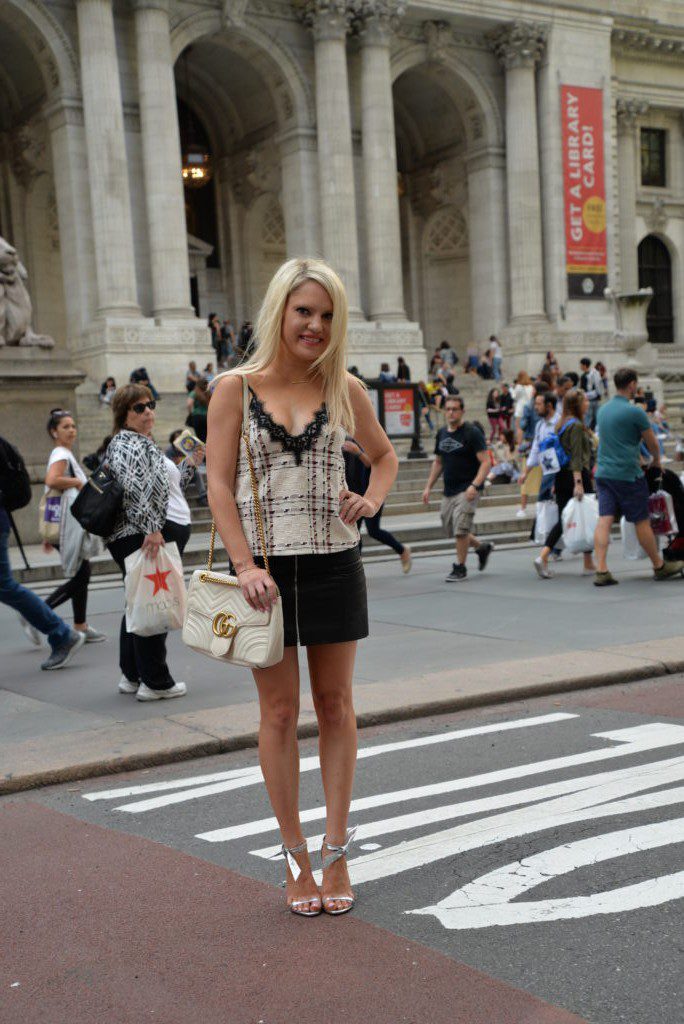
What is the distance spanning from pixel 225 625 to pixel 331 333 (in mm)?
971

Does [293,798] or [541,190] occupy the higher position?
[541,190]

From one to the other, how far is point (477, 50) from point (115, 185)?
1372 centimetres

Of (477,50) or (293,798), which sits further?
(477,50)

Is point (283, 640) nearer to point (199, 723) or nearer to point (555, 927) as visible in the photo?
point (555, 927)

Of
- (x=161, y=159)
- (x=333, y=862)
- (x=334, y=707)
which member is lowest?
(x=333, y=862)

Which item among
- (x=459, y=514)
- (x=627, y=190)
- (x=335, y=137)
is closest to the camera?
(x=459, y=514)

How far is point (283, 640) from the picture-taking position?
141 inches

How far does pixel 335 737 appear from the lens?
12.5 feet

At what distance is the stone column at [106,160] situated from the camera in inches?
1118

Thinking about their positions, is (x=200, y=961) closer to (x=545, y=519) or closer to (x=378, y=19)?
(x=545, y=519)

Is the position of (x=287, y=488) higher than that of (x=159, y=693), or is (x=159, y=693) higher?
(x=287, y=488)

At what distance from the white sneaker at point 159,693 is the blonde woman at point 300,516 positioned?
3423mm

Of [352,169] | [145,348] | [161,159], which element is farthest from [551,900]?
[352,169]

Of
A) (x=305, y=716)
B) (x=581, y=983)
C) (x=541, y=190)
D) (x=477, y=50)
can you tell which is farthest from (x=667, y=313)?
(x=581, y=983)
